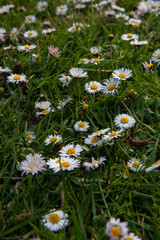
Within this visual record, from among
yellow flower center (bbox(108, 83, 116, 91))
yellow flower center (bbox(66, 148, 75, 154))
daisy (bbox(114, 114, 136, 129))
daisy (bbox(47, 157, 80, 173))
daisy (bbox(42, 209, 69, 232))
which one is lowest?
daisy (bbox(42, 209, 69, 232))

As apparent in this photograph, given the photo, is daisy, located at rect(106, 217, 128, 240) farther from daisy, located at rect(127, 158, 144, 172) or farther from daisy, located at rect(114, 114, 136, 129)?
daisy, located at rect(114, 114, 136, 129)

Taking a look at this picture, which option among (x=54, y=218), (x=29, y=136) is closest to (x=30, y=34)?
(x=29, y=136)

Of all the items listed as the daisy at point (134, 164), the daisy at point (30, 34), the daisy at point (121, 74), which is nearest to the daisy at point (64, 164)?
the daisy at point (134, 164)

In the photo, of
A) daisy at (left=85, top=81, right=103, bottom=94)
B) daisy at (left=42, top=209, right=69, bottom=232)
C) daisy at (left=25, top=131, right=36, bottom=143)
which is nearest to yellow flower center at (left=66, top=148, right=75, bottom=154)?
daisy at (left=25, top=131, right=36, bottom=143)

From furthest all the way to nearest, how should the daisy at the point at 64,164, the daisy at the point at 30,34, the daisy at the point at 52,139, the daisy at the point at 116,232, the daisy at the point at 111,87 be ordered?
the daisy at the point at 30,34, the daisy at the point at 111,87, the daisy at the point at 52,139, the daisy at the point at 64,164, the daisy at the point at 116,232

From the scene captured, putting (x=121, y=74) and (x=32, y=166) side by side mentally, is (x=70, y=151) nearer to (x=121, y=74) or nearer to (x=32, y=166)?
(x=32, y=166)

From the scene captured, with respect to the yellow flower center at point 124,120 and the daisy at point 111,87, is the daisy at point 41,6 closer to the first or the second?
the daisy at point 111,87
